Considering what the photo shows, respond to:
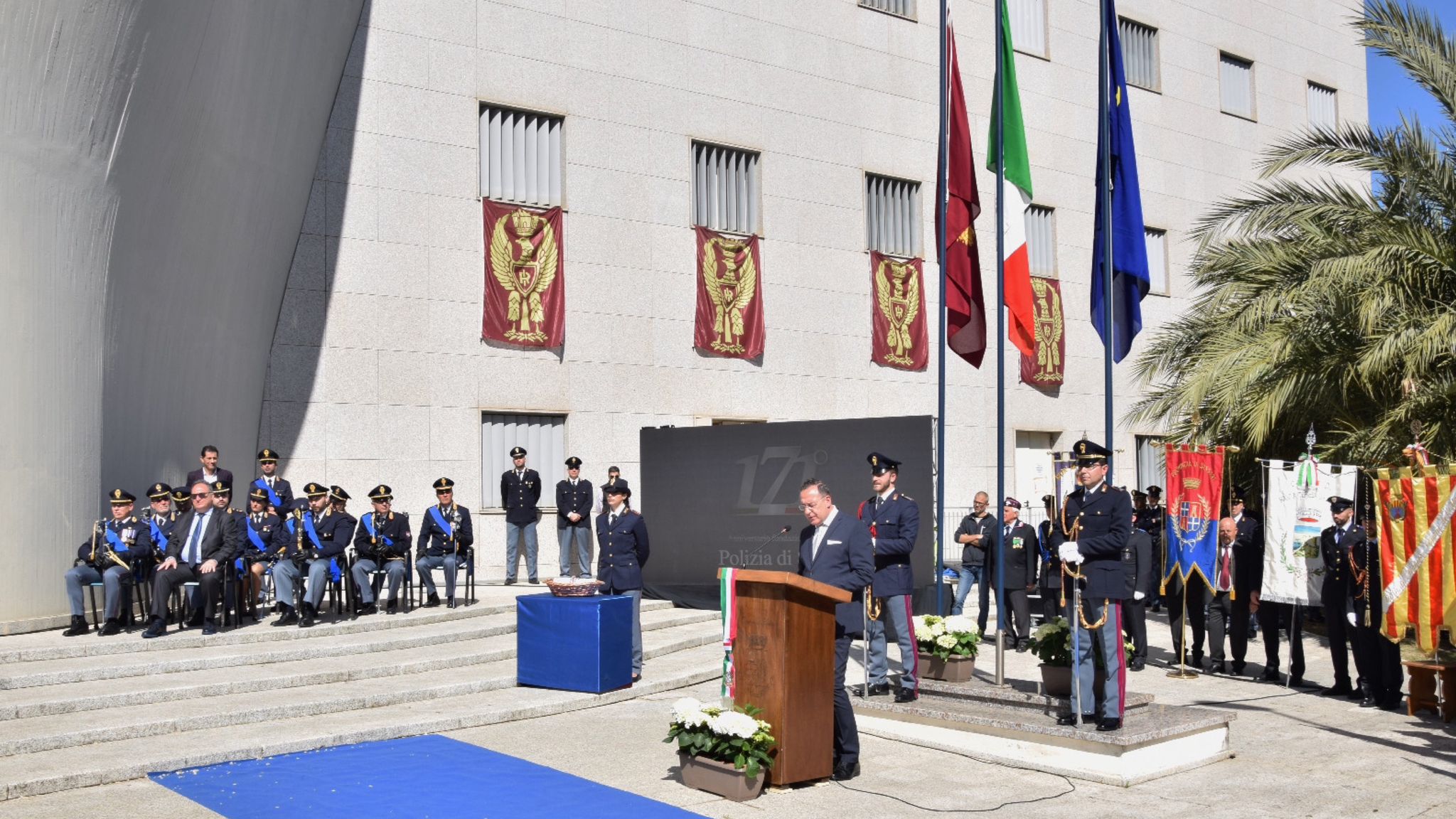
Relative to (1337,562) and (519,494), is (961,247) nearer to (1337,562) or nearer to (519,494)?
(1337,562)

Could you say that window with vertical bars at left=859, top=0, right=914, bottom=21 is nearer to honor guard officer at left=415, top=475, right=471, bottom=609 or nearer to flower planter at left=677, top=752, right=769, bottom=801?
honor guard officer at left=415, top=475, right=471, bottom=609

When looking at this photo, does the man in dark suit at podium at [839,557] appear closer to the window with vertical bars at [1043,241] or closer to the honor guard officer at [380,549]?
the honor guard officer at [380,549]

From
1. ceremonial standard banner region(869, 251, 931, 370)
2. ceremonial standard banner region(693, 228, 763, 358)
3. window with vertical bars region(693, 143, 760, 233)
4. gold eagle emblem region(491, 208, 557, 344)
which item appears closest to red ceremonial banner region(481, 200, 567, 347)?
gold eagle emblem region(491, 208, 557, 344)

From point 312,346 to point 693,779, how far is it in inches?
478

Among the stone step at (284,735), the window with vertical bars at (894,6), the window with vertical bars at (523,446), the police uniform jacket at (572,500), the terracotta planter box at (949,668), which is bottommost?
the stone step at (284,735)

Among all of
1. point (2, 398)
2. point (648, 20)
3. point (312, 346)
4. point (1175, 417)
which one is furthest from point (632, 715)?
point (648, 20)

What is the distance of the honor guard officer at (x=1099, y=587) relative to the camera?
30.3 feet

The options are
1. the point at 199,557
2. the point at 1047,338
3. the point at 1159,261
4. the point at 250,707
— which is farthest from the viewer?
the point at 1159,261

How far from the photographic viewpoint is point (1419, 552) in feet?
35.3

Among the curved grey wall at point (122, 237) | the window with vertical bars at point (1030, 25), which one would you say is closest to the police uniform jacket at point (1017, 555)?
the curved grey wall at point (122, 237)

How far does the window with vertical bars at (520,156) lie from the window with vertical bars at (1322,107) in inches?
880

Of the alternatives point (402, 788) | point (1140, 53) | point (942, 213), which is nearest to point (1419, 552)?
point (942, 213)

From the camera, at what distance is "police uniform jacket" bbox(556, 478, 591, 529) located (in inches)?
775

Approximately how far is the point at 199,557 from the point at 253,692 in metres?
2.81
